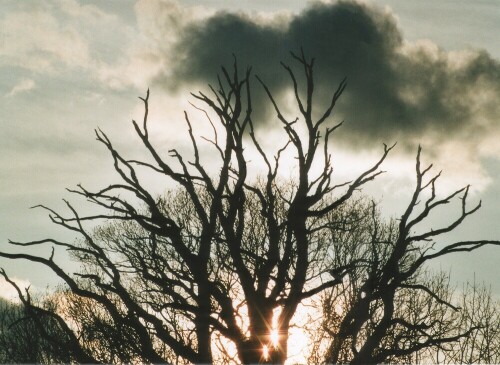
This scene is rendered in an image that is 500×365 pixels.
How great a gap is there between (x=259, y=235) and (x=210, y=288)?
13781 millimetres

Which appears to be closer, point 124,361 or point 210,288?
point 210,288

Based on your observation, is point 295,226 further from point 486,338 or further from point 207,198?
point 486,338

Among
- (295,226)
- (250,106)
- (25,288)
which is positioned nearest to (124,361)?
(25,288)

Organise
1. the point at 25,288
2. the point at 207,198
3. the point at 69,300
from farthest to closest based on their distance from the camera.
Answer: the point at 69,300, the point at 207,198, the point at 25,288

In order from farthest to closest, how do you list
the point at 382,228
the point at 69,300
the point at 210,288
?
the point at 69,300 < the point at 382,228 < the point at 210,288

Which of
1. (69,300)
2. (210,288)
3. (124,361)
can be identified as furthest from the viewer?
(69,300)

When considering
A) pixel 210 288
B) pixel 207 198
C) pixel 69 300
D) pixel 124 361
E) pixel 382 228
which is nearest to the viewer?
pixel 210 288

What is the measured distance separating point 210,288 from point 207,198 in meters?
13.7

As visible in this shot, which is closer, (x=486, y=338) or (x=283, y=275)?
(x=283, y=275)

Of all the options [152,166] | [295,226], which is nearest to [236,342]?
[295,226]

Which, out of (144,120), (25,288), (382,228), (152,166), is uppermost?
(382,228)

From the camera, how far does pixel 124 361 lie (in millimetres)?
7090

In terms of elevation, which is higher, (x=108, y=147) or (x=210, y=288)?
(x=108, y=147)

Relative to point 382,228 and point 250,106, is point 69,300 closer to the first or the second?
point 382,228
